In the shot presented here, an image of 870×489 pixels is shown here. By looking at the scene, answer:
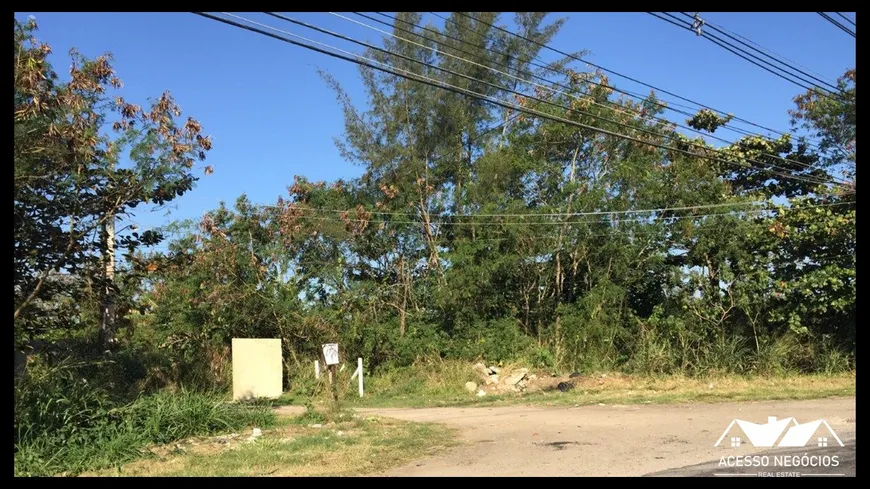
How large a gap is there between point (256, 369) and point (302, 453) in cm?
708

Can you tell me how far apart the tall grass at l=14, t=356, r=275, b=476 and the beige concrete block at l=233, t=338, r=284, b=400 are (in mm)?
4041

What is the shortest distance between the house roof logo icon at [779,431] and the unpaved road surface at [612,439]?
16cm

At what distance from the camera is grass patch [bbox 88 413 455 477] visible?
7.54 m

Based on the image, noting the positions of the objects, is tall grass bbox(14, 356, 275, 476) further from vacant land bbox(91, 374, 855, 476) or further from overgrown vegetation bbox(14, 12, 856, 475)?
overgrown vegetation bbox(14, 12, 856, 475)

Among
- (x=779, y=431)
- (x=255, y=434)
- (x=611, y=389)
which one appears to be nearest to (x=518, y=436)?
Answer: (x=779, y=431)

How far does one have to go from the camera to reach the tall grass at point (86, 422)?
25.4ft

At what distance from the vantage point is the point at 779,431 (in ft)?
32.4

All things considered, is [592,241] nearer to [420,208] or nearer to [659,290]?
[659,290]

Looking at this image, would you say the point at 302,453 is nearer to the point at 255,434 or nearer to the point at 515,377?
the point at 255,434

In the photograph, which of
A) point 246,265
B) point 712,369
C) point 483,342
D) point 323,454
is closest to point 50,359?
point 323,454

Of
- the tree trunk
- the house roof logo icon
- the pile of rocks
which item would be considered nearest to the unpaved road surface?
the house roof logo icon

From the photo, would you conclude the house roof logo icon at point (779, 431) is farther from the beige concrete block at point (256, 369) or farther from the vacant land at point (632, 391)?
the beige concrete block at point (256, 369)

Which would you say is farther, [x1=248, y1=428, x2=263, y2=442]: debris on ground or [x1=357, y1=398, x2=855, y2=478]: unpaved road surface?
[x1=248, y1=428, x2=263, y2=442]: debris on ground
